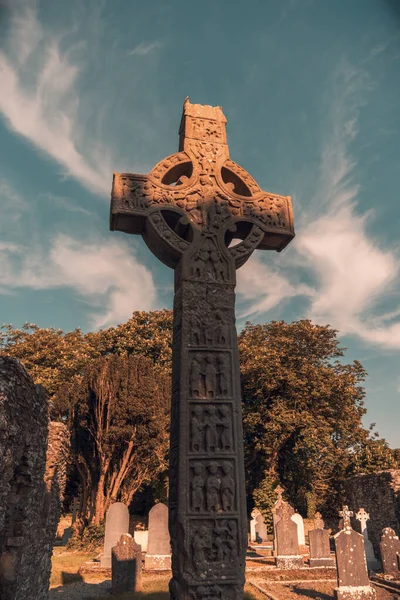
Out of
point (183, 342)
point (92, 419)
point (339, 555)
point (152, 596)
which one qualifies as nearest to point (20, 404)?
point (183, 342)

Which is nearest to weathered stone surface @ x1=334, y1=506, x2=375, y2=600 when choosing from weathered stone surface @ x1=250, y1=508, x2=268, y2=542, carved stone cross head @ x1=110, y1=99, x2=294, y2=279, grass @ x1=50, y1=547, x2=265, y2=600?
grass @ x1=50, y1=547, x2=265, y2=600

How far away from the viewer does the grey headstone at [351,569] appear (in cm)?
888

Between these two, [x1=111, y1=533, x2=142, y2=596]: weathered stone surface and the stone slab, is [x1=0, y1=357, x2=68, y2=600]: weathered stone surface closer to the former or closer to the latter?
[x1=111, y1=533, x2=142, y2=596]: weathered stone surface

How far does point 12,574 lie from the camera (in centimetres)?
493

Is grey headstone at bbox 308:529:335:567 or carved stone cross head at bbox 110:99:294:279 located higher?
carved stone cross head at bbox 110:99:294:279

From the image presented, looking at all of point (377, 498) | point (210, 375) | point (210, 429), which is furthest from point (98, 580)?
point (377, 498)

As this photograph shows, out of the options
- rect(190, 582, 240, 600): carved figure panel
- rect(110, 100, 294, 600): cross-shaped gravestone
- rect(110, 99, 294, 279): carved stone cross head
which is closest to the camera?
rect(190, 582, 240, 600): carved figure panel

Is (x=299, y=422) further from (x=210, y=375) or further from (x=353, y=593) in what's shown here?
(x=210, y=375)

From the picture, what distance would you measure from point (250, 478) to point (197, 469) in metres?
23.6

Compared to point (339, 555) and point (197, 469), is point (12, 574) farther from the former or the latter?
point (339, 555)

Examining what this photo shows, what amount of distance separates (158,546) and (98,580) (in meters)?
2.16

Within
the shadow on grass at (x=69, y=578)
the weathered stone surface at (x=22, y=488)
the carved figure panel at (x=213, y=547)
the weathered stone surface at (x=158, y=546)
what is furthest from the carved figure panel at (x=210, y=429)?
the weathered stone surface at (x=158, y=546)

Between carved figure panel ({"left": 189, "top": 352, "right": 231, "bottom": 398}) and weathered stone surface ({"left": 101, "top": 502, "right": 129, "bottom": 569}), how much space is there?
11275mm

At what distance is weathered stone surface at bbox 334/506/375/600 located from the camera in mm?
8883
